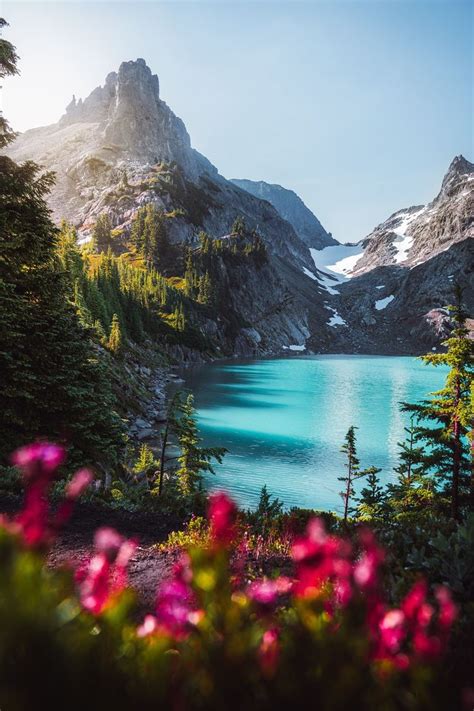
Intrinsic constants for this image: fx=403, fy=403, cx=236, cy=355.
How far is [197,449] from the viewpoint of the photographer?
60.1ft

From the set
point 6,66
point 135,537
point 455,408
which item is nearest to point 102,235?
point 6,66

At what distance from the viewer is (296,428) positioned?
42.8 metres

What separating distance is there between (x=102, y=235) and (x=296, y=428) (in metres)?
132

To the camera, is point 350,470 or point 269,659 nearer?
point 269,659

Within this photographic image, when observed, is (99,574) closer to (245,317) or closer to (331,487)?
(331,487)

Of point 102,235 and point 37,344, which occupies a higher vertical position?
point 102,235

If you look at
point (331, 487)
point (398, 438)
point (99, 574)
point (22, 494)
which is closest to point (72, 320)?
point (22, 494)

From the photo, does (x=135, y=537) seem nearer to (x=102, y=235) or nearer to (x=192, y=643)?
(x=192, y=643)

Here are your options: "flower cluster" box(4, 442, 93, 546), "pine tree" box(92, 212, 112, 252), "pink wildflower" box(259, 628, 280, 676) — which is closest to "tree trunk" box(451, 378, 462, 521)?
"pink wildflower" box(259, 628, 280, 676)

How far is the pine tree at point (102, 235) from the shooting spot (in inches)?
5763

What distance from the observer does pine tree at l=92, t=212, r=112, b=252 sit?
146 meters

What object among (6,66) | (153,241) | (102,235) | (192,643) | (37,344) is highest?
(102,235)

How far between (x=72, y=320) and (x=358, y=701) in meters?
15.5

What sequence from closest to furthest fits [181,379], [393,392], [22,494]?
1. [22,494]
2. [393,392]
3. [181,379]
